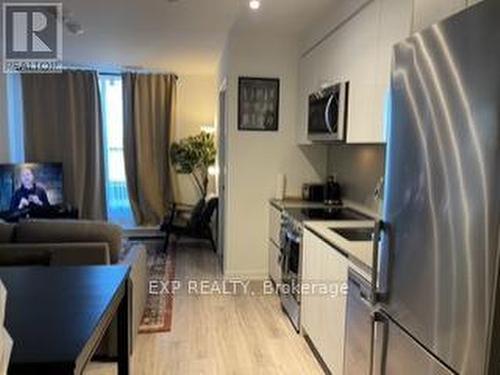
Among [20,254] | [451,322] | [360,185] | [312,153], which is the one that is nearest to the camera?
[451,322]

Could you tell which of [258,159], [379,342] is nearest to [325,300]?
[379,342]

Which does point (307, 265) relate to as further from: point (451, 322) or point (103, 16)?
point (103, 16)

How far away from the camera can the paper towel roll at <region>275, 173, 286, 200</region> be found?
14.2 feet

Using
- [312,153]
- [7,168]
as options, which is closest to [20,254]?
[312,153]

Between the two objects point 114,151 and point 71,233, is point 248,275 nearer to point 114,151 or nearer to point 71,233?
point 71,233

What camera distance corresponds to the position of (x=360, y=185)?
3.61 meters

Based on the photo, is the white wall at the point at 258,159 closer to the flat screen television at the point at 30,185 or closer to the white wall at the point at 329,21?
the white wall at the point at 329,21

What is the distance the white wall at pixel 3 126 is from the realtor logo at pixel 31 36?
8.3 inches

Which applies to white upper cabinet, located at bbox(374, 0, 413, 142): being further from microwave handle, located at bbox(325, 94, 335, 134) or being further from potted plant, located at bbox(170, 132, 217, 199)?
potted plant, located at bbox(170, 132, 217, 199)

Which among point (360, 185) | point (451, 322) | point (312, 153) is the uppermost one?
point (312, 153)

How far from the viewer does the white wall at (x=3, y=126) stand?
17.9 feet

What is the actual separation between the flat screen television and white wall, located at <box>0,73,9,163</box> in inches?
13.0

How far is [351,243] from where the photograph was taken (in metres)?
2.38

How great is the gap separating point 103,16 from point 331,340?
3296mm
